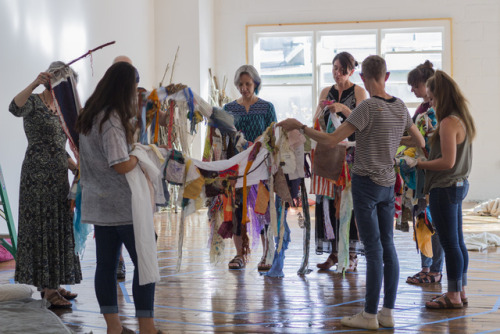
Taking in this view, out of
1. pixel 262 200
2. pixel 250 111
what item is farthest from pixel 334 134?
pixel 250 111

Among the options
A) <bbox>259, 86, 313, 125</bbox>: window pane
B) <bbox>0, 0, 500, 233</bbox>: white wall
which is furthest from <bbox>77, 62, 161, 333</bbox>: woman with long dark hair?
<bbox>259, 86, 313, 125</bbox>: window pane

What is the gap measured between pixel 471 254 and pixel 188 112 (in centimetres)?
290

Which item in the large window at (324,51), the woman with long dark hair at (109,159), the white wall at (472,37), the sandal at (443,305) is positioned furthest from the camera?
the large window at (324,51)

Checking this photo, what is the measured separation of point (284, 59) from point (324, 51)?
66 centimetres

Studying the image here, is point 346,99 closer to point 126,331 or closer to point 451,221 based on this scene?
point 451,221

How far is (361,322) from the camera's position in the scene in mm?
3342

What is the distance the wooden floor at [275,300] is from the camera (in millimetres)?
3426

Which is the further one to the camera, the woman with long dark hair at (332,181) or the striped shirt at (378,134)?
the woman with long dark hair at (332,181)

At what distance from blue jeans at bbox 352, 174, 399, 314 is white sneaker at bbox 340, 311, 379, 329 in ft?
0.14

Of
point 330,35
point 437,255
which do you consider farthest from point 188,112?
point 330,35

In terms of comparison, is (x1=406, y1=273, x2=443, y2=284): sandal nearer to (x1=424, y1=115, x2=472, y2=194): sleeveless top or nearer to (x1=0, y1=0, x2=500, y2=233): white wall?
(x1=424, y1=115, x2=472, y2=194): sleeveless top

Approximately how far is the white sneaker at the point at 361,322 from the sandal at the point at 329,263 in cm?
141

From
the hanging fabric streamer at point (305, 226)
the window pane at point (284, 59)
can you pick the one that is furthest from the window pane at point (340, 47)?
the hanging fabric streamer at point (305, 226)

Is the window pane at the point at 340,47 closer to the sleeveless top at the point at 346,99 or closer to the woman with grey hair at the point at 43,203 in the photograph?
the sleeveless top at the point at 346,99
